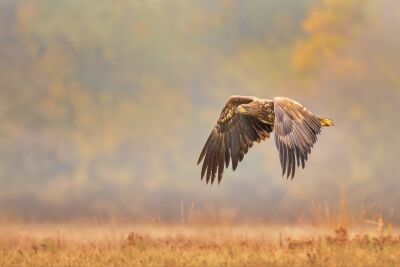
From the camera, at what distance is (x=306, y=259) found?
16.4 metres

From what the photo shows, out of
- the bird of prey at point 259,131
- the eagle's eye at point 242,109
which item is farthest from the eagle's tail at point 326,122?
the eagle's eye at point 242,109

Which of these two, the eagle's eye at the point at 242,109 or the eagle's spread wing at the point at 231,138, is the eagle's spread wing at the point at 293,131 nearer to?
the eagle's eye at the point at 242,109

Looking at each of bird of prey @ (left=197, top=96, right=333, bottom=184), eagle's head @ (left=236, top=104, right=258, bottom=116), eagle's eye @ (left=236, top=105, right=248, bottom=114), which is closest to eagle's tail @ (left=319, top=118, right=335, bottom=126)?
bird of prey @ (left=197, top=96, right=333, bottom=184)

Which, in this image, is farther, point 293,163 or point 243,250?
point 243,250

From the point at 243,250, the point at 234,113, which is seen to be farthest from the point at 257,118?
the point at 243,250

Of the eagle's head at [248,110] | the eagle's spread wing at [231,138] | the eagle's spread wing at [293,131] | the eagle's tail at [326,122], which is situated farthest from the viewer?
the eagle's spread wing at [231,138]

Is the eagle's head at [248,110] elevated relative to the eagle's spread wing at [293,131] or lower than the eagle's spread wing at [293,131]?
elevated

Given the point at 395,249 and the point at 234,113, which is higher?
the point at 234,113

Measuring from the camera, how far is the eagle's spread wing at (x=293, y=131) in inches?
578

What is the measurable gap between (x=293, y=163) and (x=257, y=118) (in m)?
3.28

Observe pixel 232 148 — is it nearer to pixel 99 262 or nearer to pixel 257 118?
pixel 257 118

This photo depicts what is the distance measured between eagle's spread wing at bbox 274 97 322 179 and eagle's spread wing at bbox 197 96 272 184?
231 centimetres

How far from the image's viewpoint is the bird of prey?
14.8 metres

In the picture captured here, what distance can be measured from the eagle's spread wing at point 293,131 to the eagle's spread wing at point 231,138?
7.59ft
